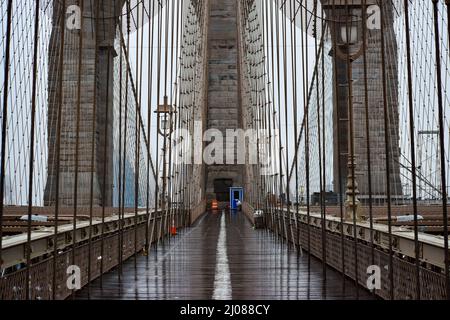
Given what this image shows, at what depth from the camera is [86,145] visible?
11.7 metres

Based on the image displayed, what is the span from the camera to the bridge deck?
10.2ft

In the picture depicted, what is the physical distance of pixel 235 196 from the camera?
2602cm

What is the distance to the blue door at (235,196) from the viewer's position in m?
25.2

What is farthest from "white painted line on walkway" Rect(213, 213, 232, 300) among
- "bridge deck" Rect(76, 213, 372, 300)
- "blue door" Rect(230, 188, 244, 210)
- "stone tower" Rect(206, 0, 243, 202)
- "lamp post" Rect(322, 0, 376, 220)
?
"stone tower" Rect(206, 0, 243, 202)

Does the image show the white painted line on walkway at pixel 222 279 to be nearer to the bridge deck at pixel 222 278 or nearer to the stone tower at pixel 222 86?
the bridge deck at pixel 222 278

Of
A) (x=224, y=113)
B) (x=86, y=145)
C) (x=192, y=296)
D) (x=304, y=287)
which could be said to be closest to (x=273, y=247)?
(x=304, y=287)

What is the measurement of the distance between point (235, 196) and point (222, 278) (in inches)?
880

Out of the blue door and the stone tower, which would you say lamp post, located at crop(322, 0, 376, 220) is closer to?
the blue door

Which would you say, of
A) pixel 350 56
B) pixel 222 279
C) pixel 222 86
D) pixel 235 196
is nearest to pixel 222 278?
pixel 222 279

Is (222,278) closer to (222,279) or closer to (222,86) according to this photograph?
(222,279)

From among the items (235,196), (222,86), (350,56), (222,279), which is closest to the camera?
(222,279)

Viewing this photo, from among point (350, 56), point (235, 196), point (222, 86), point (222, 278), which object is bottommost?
point (222, 278)
